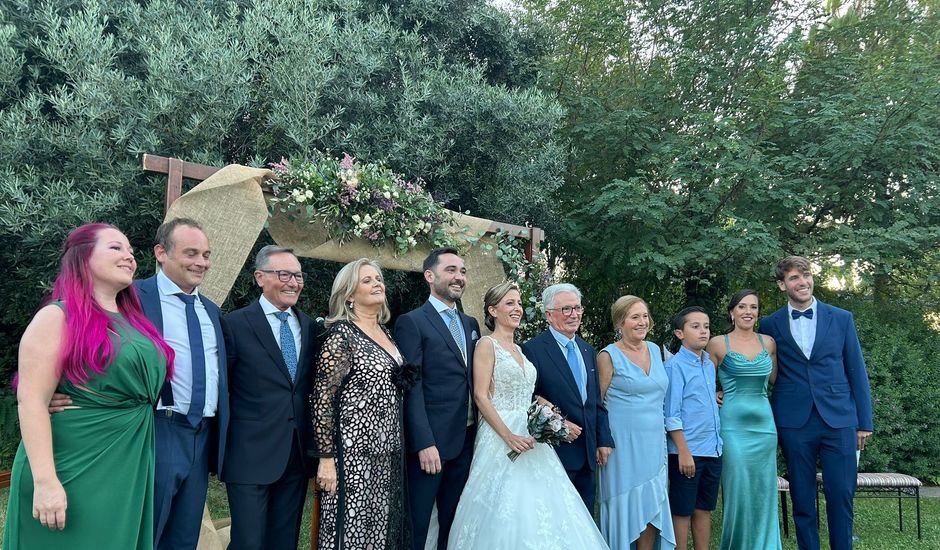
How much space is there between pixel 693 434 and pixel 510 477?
1.48m

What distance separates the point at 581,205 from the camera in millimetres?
9320

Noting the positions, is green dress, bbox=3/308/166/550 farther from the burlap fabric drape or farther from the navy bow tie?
the navy bow tie

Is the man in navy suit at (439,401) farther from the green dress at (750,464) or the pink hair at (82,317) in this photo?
the green dress at (750,464)

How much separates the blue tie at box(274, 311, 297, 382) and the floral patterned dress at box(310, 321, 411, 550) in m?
0.16

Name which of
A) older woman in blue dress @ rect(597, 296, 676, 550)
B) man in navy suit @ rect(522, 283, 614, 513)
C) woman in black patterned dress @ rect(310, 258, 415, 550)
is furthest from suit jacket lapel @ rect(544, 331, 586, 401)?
woman in black patterned dress @ rect(310, 258, 415, 550)

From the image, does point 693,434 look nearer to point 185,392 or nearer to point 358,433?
point 358,433

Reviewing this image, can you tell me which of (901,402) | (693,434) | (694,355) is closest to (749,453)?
(693,434)

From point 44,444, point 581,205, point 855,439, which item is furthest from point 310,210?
point 581,205

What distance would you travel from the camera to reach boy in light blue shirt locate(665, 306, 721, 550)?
15.6ft

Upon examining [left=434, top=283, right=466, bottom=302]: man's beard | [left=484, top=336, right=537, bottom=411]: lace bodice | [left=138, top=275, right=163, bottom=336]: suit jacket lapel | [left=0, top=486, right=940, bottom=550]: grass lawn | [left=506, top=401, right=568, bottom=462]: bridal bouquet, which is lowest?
[left=0, top=486, right=940, bottom=550]: grass lawn

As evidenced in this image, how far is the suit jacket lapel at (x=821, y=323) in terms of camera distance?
4.94 m

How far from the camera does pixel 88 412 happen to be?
8.70 ft

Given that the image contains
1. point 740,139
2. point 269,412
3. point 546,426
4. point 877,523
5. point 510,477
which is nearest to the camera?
point 269,412

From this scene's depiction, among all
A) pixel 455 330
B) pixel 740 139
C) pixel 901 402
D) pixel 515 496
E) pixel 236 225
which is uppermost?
pixel 740 139
